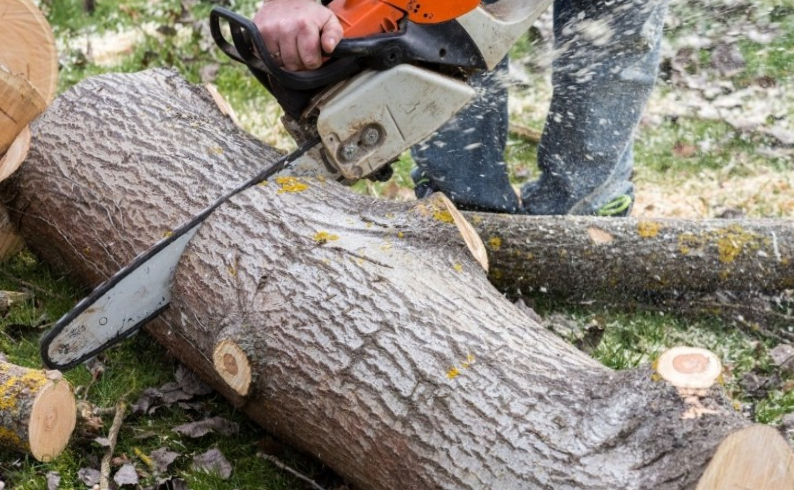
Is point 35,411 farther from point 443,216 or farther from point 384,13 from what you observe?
point 384,13

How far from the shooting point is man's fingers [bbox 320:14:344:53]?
2541mm

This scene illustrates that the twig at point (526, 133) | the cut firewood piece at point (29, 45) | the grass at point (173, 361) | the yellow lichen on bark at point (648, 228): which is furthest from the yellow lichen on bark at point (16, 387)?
the twig at point (526, 133)

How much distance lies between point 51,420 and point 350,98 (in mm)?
1226

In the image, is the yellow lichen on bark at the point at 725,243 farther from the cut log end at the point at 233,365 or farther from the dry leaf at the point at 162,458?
the dry leaf at the point at 162,458

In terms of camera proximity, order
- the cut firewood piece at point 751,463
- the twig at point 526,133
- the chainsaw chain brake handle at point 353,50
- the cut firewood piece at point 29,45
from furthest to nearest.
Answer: the twig at point 526,133 → the cut firewood piece at point 29,45 → the chainsaw chain brake handle at point 353,50 → the cut firewood piece at point 751,463

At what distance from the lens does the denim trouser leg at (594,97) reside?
3.48 metres

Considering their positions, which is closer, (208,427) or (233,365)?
(233,365)

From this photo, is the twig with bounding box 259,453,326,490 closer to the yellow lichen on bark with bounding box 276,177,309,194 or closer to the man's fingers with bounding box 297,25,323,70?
the yellow lichen on bark with bounding box 276,177,309,194

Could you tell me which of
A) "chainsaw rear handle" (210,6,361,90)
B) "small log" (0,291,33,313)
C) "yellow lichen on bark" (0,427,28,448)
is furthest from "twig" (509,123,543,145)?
"yellow lichen on bark" (0,427,28,448)

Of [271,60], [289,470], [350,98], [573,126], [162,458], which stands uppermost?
[271,60]

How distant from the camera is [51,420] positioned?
2.50 meters

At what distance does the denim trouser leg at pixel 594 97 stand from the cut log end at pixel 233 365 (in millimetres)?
1825

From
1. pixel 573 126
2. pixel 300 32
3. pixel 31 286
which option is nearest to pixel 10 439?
pixel 31 286

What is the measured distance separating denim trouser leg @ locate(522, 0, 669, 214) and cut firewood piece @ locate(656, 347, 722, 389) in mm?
1805
